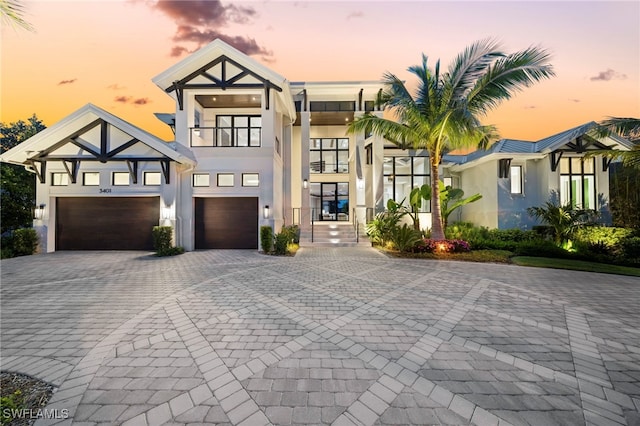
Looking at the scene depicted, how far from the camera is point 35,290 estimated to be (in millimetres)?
5652

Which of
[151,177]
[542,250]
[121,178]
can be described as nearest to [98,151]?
[121,178]

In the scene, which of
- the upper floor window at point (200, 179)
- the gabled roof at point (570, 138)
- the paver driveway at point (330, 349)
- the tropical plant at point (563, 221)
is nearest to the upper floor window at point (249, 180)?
the upper floor window at point (200, 179)

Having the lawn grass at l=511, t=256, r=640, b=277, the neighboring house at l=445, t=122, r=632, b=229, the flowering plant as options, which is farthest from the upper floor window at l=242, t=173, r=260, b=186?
the neighboring house at l=445, t=122, r=632, b=229

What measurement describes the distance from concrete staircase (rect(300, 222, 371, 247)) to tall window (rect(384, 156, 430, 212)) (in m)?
4.16

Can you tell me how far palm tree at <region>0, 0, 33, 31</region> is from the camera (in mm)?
2809

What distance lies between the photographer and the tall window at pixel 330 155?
1909cm

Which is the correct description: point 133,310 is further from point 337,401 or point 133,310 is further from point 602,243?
point 602,243

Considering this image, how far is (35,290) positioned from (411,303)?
8228mm

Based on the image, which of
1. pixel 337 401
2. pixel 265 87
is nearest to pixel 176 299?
pixel 337 401

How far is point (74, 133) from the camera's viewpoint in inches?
422

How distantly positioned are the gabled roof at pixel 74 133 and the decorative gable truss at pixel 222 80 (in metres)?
2.75

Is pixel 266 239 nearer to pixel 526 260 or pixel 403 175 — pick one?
pixel 526 260

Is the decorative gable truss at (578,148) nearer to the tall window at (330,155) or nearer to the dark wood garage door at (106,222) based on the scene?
the tall window at (330,155)

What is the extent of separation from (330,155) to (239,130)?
7.23 meters
